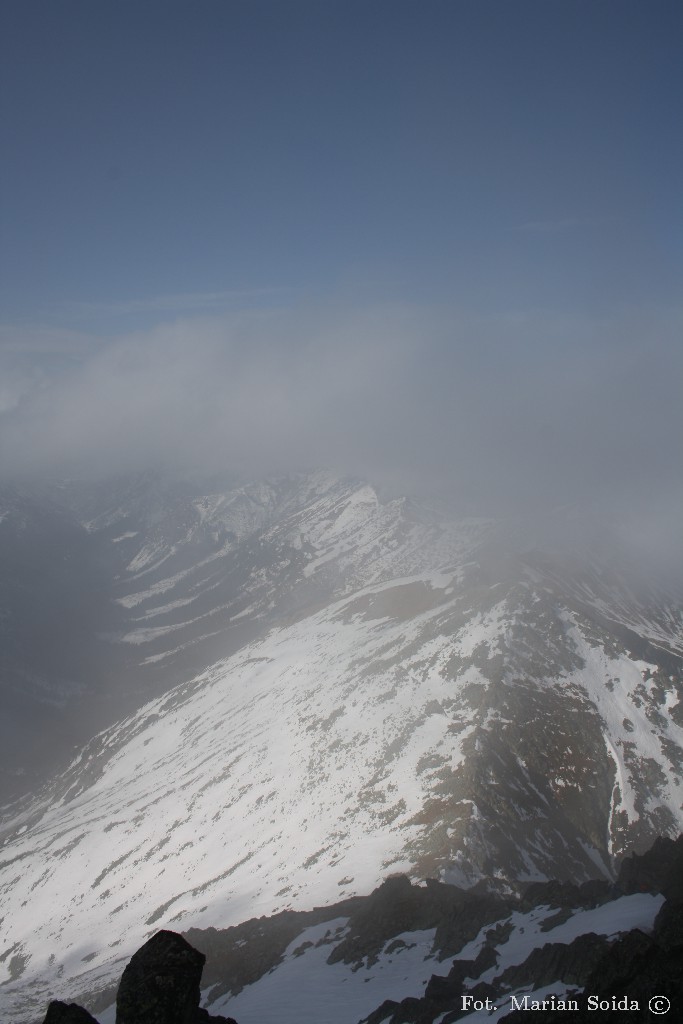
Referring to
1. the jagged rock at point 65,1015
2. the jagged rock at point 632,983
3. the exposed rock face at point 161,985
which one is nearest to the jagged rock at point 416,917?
the jagged rock at point 632,983

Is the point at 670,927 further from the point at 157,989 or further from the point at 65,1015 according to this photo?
the point at 65,1015

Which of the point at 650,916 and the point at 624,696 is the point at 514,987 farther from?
the point at 624,696

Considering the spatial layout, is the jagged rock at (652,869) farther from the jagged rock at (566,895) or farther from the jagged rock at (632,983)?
the jagged rock at (632,983)

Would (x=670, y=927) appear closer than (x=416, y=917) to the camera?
Yes

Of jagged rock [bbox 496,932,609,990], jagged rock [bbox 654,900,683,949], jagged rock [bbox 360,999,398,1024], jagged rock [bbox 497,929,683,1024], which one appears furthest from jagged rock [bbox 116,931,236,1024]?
jagged rock [bbox 360,999,398,1024]

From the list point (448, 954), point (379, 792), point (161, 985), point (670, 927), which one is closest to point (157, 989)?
point (161, 985)

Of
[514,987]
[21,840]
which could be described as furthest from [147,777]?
[514,987]
